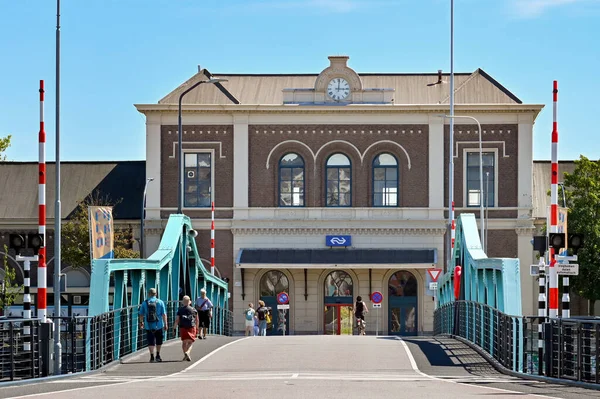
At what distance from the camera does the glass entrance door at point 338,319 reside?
2803 inches

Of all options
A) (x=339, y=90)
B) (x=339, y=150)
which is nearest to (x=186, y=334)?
(x=339, y=150)

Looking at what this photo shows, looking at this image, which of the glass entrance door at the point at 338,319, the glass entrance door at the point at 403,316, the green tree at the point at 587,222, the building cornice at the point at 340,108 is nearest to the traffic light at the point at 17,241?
the green tree at the point at 587,222

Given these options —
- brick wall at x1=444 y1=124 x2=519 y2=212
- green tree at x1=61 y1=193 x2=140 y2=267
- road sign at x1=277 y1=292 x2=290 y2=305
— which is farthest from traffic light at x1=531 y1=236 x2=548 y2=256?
brick wall at x1=444 y1=124 x2=519 y2=212

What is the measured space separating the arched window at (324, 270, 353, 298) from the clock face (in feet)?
29.8

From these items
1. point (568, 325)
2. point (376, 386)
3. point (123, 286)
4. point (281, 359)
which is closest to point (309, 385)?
point (376, 386)

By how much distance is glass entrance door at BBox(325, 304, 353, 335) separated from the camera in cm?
Result: 7119

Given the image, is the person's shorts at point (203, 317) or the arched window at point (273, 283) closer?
the person's shorts at point (203, 317)

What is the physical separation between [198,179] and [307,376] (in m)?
49.3

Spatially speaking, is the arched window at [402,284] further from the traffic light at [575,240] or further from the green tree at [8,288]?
the traffic light at [575,240]

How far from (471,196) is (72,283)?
21.4 meters

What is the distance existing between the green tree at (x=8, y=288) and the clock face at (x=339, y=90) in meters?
18.5

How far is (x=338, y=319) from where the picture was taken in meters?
71.3

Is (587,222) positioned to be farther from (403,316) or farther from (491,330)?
(491,330)

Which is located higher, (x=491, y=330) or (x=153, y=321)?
(x=153, y=321)
